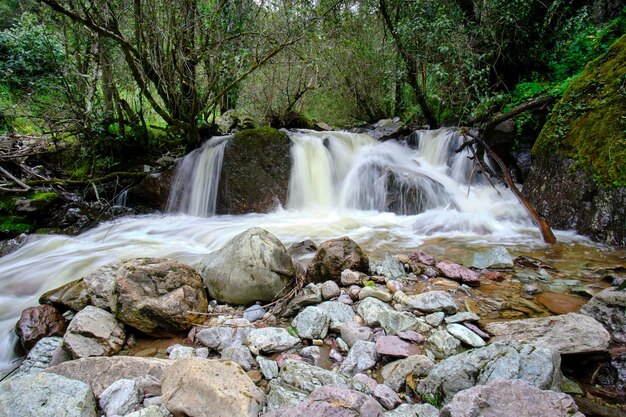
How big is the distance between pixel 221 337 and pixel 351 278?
1.34 m

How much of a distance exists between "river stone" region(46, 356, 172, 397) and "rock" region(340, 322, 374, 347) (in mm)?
1174

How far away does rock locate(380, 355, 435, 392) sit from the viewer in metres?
1.77

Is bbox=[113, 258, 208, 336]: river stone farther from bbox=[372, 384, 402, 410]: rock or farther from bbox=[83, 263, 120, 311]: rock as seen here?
bbox=[372, 384, 402, 410]: rock

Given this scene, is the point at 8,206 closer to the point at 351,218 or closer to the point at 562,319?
the point at 351,218

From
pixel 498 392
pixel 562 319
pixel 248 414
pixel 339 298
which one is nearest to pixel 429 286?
pixel 339 298

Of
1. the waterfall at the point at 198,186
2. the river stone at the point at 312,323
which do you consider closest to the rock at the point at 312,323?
the river stone at the point at 312,323

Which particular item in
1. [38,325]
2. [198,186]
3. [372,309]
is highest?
[198,186]

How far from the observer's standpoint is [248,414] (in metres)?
1.50

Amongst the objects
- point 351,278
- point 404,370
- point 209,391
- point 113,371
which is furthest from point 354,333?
point 113,371

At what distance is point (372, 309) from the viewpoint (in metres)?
2.53

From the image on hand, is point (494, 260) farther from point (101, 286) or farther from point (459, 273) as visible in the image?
point (101, 286)

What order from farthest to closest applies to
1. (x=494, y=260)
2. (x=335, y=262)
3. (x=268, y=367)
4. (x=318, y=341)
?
(x=494, y=260)
(x=335, y=262)
(x=318, y=341)
(x=268, y=367)

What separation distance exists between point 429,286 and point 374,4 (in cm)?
916

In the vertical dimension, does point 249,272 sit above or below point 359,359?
above
